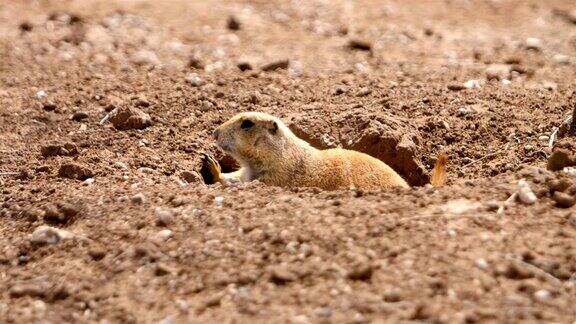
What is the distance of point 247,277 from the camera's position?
13.1ft

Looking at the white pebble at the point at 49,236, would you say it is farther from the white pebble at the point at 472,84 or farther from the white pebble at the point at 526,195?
the white pebble at the point at 472,84

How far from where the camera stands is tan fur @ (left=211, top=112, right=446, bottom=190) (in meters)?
6.16

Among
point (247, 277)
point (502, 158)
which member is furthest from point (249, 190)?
point (502, 158)

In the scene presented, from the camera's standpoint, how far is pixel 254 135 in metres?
6.45

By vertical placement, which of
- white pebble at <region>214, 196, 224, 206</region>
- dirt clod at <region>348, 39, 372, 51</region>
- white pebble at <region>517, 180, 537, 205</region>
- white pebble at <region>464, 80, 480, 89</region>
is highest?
dirt clod at <region>348, 39, 372, 51</region>

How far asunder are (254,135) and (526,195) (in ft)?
7.64

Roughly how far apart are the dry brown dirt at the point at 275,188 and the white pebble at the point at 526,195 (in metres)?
0.02

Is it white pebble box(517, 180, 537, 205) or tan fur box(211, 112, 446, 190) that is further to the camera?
tan fur box(211, 112, 446, 190)

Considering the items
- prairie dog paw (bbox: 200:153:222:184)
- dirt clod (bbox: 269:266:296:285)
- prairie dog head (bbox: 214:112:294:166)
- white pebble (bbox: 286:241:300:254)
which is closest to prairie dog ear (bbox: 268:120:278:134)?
prairie dog head (bbox: 214:112:294:166)

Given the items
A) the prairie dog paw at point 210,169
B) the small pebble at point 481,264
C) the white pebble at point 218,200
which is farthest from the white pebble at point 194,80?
the small pebble at point 481,264

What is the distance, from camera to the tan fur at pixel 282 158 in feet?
20.2

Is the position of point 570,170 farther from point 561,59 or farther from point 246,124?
point 561,59

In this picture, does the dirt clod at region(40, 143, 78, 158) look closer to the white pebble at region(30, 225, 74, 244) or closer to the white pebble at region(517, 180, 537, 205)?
the white pebble at region(30, 225, 74, 244)

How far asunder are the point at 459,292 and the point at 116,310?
1448 millimetres
